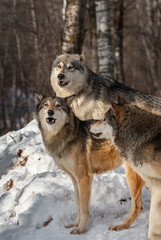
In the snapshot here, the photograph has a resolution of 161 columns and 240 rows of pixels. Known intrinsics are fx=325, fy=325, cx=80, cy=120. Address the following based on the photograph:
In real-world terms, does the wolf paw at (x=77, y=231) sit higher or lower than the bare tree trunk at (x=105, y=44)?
lower

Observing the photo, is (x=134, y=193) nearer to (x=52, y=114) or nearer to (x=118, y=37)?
(x=52, y=114)

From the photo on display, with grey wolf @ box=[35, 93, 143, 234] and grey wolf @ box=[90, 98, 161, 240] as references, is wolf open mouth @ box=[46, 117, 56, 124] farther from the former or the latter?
grey wolf @ box=[90, 98, 161, 240]

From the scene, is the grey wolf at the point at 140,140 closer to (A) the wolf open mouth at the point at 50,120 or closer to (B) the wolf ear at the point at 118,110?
(B) the wolf ear at the point at 118,110

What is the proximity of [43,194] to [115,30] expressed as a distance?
11926 mm

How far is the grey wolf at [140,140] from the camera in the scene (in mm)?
3682

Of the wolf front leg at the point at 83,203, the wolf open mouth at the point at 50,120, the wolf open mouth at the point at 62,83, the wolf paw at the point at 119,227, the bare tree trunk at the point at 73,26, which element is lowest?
the wolf paw at the point at 119,227

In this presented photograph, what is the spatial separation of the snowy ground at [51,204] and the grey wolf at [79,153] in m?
0.21

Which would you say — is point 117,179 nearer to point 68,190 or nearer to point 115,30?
point 68,190

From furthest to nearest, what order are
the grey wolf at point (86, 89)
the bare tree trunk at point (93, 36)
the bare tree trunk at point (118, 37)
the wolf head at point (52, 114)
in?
the bare tree trunk at point (118, 37)
the bare tree trunk at point (93, 36)
the grey wolf at point (86, 89)
the wolf head at point (52, 114)

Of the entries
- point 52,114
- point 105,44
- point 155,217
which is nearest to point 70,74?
point 52,114

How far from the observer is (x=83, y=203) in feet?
14.4

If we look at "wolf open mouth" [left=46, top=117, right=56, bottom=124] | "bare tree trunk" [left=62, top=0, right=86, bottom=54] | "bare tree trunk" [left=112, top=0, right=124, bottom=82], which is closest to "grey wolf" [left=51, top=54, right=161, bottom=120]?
"wolf open mouth" [left=46, top=117, right=56, bottom=124]

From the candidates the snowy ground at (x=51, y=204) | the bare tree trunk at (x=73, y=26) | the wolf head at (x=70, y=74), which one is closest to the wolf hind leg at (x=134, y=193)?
the snowy ground at (x=51, y=204)

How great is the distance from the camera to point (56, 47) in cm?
862
